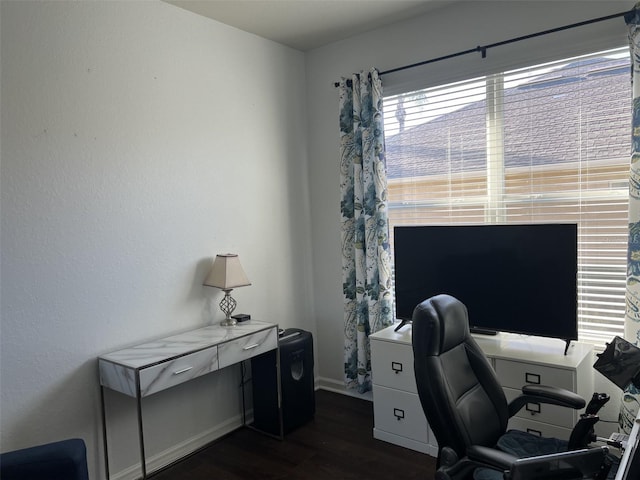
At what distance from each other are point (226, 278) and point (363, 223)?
43.9 inches

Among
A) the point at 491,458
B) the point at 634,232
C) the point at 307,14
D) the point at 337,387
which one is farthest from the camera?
the point at 337,387

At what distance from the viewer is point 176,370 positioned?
2441 millimetres

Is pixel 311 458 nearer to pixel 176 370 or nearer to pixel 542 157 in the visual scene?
pixel 176 370

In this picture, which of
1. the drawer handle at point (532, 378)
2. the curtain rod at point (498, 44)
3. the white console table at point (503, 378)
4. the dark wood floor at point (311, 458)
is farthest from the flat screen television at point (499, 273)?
the curtain rod at point (498, 44)

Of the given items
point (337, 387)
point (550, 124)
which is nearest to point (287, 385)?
point (337, 387)

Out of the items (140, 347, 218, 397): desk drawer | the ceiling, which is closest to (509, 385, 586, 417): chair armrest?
(140, 347, 218, 397): desk drawer

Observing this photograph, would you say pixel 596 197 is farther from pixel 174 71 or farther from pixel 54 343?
pixel 54 343

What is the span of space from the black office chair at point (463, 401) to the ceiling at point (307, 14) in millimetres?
2064

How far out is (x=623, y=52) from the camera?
2520 millimetres

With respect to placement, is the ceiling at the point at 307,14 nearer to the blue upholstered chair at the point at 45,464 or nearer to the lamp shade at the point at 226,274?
the lamp shade at the point at 226,274

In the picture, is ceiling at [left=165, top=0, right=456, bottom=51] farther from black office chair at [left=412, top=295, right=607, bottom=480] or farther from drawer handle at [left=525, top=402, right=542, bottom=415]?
drawer handle at [left=525, top=402, right=542, bottom=415]

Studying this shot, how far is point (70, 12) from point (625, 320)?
3.34 m

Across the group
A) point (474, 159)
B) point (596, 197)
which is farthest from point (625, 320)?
point (474, 159)

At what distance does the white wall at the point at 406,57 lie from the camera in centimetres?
265
